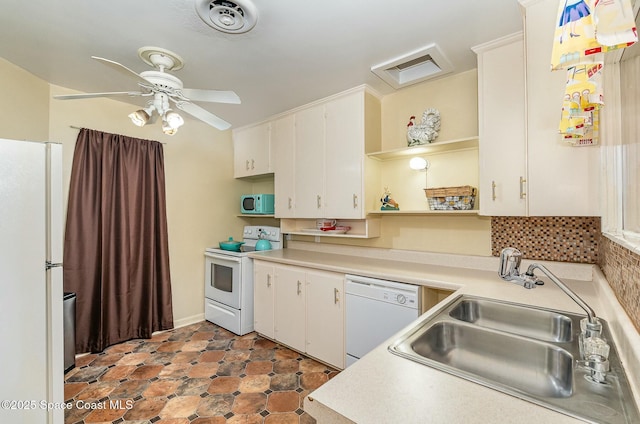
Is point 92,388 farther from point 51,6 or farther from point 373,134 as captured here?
point 373,134

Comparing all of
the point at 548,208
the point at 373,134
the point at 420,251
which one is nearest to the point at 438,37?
the point at 373,134

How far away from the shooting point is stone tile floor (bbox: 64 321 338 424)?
6.13 feet

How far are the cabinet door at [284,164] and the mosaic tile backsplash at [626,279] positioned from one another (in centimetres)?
245

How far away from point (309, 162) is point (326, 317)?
149 cm

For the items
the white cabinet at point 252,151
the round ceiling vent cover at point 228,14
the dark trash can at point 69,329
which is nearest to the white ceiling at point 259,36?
the round ceiling vent cover at point 228,14

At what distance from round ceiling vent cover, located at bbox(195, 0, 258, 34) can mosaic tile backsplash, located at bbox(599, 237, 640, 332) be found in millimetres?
1901

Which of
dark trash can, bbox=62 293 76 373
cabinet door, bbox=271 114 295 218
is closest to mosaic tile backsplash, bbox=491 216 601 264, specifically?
cabinet door, bbox=271 114 295 218

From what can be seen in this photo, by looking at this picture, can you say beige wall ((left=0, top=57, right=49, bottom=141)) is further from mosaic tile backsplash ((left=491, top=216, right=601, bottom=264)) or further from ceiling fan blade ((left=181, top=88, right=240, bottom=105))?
mosaic tile backsplash ((left=491, top=216, right=601, bottom=264))

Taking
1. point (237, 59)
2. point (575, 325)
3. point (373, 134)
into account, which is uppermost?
point (237, 59)

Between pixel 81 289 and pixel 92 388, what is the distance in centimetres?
93

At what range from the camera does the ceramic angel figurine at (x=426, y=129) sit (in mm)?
2371

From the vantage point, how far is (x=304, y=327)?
257 centimetres

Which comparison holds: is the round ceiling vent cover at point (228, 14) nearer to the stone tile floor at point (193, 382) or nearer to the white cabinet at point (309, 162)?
the white cabinet at point (309, 162)

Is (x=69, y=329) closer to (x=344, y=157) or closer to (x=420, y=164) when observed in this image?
(x=344, y=157)
